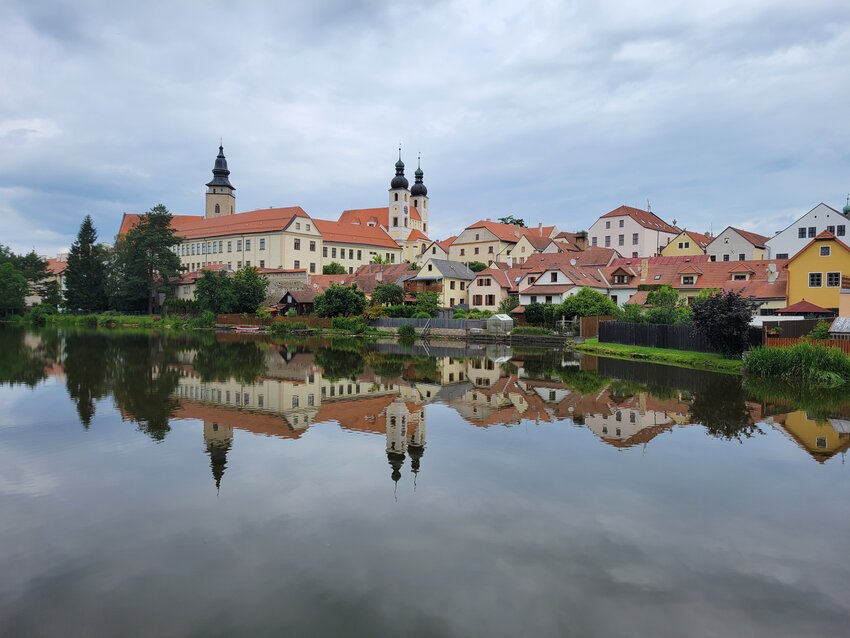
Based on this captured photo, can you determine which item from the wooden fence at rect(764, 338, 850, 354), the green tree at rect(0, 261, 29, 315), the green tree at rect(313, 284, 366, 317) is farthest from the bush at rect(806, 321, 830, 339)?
the green tree at rect(0, 261, 29, 315)


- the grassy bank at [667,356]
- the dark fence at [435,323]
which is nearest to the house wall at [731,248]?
the dark fence at [435,323]

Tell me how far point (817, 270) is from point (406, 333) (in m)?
30.9

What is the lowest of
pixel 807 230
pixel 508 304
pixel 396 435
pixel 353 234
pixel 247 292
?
pixel 396 435

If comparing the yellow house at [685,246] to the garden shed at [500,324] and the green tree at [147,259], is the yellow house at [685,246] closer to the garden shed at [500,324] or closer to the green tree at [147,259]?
the garden shed at [500,324]

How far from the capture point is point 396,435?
46.2 ft

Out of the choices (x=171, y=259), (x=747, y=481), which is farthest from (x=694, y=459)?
(x=171, y=259)

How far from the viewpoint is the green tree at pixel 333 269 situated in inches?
3334

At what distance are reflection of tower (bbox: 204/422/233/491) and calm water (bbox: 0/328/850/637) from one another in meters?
0.09

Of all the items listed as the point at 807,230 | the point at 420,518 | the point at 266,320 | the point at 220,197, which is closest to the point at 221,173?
the point at 220,197

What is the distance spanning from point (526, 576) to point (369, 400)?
12688 millimetres

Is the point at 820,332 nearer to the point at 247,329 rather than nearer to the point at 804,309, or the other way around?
the point at 804,309

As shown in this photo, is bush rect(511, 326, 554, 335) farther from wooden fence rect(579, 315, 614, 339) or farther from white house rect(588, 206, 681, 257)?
white house rect(588, 206, 681, 257)

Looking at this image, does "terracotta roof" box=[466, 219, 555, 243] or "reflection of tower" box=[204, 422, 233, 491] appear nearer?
"reflection of tower" box=[204, 422, 233, 491]

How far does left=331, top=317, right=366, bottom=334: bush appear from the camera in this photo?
57.8 metres
